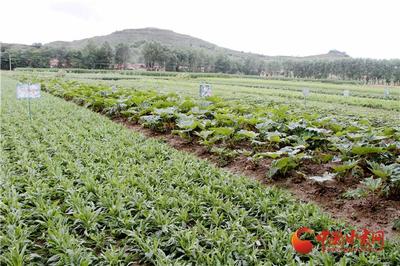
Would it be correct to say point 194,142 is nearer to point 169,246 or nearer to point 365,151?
point 365,151

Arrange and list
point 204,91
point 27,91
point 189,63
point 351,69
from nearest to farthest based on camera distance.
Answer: point 27,91, point 204,91, point 351,69, point 189,63

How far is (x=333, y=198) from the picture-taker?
3879mm

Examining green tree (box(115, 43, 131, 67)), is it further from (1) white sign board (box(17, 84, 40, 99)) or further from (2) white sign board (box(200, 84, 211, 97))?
(2) white sign board (box(200, 84, 211, 97))

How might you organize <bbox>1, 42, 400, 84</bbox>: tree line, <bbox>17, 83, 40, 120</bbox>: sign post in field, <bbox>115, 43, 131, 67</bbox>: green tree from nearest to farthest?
<bbox>17, 83, 40, 120</bbox>: sign post in field < <bbox>1, 42, 400, 84</bbox>: tree line < <bbox>115, 43, 131, 67</bbox>: green tree

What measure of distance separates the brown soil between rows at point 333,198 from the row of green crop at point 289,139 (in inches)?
5.1

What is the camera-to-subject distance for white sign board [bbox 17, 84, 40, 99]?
8.09m

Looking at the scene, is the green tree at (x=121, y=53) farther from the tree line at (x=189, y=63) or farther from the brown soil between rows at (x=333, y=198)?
the brown soil between rows at (x=333, y=198)

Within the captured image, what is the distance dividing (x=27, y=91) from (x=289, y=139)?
252 inches

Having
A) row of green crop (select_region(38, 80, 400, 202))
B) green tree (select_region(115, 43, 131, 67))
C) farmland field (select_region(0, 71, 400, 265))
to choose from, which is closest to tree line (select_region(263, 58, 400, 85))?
green tree (select_region(115, 43, 131, 67))

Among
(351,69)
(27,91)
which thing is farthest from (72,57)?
(27,91)

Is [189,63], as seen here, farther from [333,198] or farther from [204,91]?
[333,198]

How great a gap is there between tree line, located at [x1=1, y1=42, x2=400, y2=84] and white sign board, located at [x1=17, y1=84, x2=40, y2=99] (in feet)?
201

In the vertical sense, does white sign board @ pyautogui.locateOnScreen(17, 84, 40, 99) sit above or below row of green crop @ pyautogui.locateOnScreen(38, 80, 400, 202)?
above

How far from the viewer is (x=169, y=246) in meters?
A: 2.84
